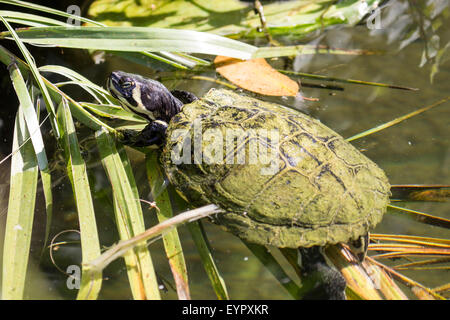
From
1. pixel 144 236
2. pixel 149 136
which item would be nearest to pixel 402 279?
pixel 144 236

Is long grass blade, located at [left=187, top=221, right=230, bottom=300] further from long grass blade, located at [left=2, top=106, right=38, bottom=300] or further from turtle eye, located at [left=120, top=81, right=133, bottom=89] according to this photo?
turtle eye, located at [left=120, top=81, right=133, bottom=89]

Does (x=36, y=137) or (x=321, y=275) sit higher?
(x=36, y=137)

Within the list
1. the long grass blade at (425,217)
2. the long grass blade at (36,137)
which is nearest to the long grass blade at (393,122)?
the long grass blade at (425,217)

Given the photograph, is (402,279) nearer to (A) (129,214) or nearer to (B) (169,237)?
(B) (169,237)

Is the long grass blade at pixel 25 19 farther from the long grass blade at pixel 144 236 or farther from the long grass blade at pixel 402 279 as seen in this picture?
the long grass blade at pixel 402 279

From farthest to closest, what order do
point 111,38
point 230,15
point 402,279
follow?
point 230,15, point 111,38, point 402,279
